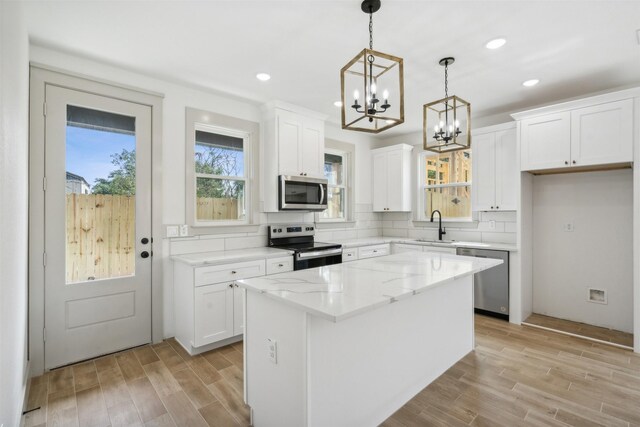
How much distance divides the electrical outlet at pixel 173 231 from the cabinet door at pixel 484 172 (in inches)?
144

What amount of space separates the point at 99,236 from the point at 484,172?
4.37 metres

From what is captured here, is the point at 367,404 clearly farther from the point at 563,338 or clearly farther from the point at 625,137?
the point at 625,137

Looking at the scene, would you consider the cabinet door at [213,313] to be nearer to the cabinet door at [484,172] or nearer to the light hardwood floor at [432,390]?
the light hardwood floor at [432,390]

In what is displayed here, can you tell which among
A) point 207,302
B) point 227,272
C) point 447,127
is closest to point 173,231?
point 227,272

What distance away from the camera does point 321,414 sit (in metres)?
1.59

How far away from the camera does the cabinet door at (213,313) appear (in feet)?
9.45

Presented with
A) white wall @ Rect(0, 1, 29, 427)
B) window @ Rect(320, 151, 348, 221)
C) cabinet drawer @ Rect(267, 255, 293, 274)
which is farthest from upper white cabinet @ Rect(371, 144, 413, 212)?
white wall @ Rect(0, 1, 29, 427)

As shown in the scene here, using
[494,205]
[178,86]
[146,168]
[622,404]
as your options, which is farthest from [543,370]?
[178,86]

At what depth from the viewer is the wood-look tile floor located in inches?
127

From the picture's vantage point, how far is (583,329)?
351cm

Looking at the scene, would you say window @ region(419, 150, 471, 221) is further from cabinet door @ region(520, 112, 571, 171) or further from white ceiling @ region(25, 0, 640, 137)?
white ceiling @ region(25, 0, 640, 137)

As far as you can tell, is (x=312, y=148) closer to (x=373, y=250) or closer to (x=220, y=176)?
(x=220, y=176)

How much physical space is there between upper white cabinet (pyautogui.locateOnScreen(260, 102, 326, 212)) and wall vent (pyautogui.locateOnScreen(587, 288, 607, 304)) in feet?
11.5

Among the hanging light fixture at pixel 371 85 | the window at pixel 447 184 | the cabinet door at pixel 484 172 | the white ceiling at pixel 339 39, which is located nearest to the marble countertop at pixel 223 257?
the hanging light fixture at pixel 371 85
